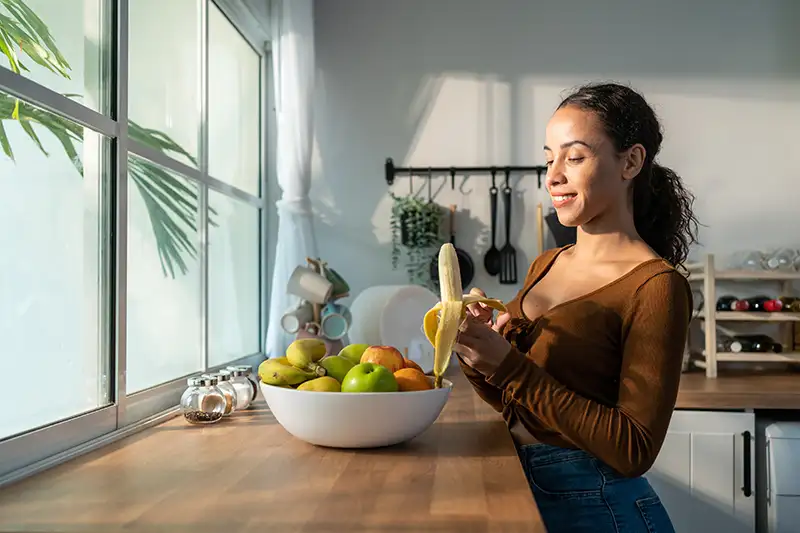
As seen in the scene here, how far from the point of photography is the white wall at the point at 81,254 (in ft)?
3.70

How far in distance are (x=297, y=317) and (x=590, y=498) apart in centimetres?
119

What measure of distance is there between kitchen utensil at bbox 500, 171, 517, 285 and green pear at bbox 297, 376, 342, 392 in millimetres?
1495

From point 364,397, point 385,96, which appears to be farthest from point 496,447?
point 385,96

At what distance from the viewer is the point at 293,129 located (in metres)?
2.44

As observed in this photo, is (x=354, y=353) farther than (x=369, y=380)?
Yes

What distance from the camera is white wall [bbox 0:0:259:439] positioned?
3.70 feet

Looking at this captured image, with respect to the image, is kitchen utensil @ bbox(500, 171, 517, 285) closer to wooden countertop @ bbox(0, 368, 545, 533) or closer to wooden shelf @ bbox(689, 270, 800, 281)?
wooden shelf @ bbox(689, 270, 800, 281)

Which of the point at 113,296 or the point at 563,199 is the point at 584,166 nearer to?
the point at 563,199

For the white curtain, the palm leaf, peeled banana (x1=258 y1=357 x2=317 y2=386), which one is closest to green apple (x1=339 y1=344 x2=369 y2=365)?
peeled banana (x1=258 y1=357 x2=317 y2=386)

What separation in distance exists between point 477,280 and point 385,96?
76 centimetres

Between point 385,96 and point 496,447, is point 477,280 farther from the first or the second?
point 496,447

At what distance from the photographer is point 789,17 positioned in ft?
8.45

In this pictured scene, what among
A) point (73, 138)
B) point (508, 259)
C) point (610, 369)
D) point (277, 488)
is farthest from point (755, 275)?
point (73, 138)

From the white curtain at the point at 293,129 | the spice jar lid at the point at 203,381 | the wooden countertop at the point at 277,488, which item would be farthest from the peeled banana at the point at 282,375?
the white curtain at the point at 293,129
